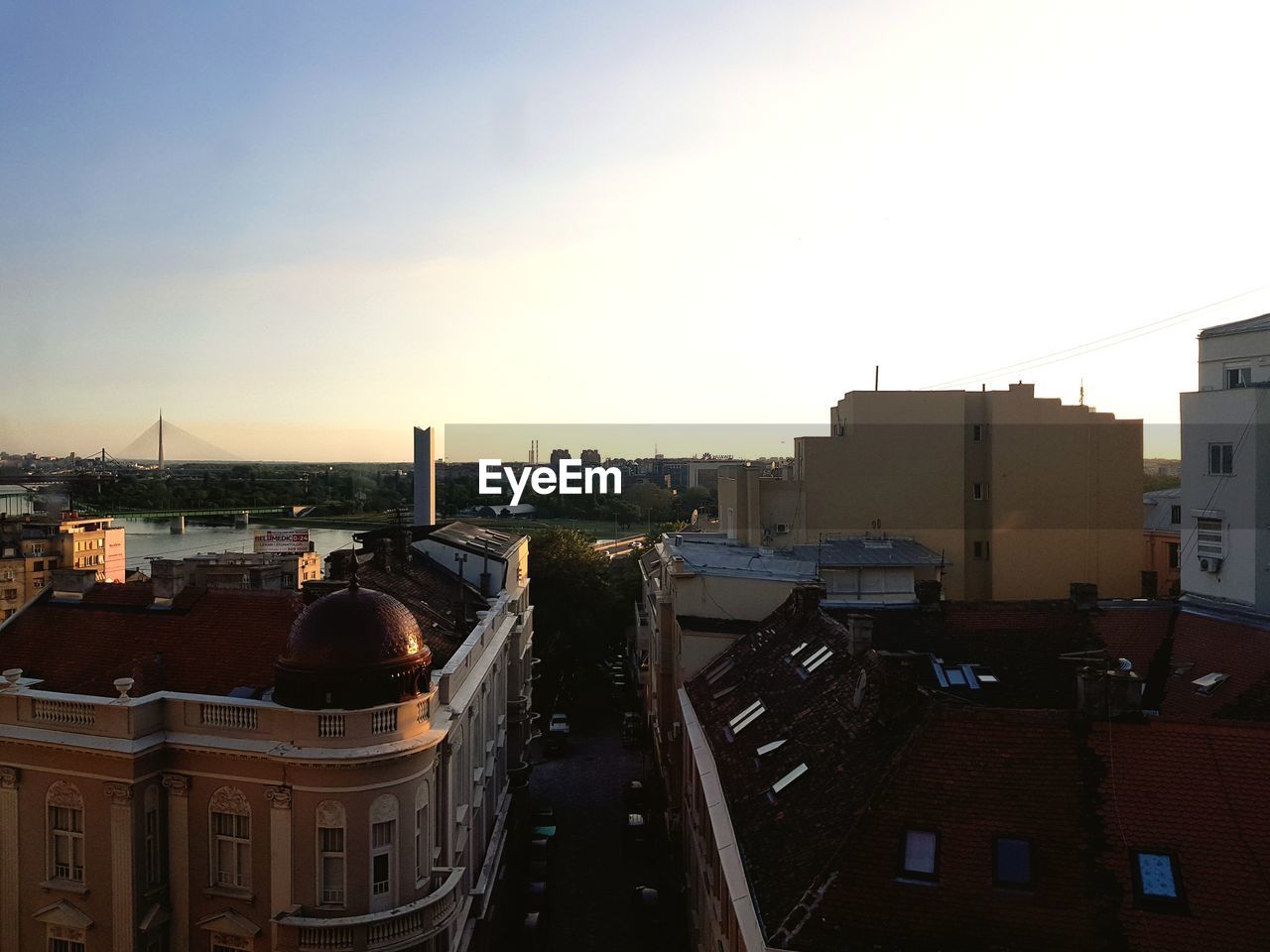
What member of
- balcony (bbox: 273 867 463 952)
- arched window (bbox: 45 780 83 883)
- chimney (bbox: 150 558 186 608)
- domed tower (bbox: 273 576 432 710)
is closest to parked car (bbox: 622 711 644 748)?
chimney (bbox: 150 558 186 608)

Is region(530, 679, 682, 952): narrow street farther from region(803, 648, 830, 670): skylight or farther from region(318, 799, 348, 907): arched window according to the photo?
region(318, 799, 348, 907): arched window

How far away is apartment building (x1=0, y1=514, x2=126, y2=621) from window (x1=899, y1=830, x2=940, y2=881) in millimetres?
63320

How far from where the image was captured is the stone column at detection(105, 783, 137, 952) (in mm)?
16688

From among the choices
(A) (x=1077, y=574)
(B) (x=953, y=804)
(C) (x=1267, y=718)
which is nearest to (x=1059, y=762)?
(B) (x=953, y=804)

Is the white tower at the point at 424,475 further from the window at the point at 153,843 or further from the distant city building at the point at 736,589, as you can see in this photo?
the window at the point at 153,843

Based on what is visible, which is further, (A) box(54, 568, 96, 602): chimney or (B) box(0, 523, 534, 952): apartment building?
(A) box(54, 568, 96, 602): chimney

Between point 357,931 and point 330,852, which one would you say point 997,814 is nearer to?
point 357,931

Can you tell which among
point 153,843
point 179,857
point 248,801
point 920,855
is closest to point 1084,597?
point 920,855

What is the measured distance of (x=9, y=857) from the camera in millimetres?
17750

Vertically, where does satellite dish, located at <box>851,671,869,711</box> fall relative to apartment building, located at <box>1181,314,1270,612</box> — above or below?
below

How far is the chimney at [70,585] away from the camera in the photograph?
23438 mm

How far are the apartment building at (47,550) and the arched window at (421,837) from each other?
2210 inches

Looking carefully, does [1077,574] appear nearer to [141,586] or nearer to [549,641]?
[549,641]

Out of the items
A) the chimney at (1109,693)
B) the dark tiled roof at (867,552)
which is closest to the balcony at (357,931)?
the chimney at (1109,693)
